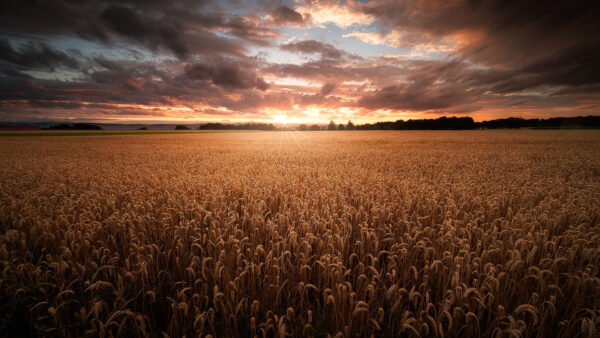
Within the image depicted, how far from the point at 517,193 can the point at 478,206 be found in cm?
169

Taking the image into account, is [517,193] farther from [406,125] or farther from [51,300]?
[406,125]

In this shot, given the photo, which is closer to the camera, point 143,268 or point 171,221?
point 143,268

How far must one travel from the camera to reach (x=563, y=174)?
9367 millimetres

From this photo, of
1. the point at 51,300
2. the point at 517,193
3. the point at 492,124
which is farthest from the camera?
the point at 492,124

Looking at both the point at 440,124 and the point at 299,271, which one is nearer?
the point at 299,271

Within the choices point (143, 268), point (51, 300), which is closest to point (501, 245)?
point (143, 268)

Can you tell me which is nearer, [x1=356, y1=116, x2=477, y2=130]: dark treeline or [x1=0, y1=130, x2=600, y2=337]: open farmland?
[x1=0, y1=130, x2=600, y2=337]: open farmland

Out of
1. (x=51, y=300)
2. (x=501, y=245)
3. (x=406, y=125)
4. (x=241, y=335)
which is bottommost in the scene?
(x=241, y=335)

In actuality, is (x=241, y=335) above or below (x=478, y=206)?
below

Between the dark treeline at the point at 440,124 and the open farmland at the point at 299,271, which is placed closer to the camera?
the open farmland at the point at 299,271

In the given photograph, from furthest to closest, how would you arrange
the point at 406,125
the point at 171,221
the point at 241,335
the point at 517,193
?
the point at 406,125 < the point at 517,193 < the point at 171,221 < the point at 241,335

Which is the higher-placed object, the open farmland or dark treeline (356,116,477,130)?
dark treeline (356,116,477,130)

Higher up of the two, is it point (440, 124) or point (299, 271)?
point (440, 124)

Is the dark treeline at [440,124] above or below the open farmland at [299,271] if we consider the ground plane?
above
